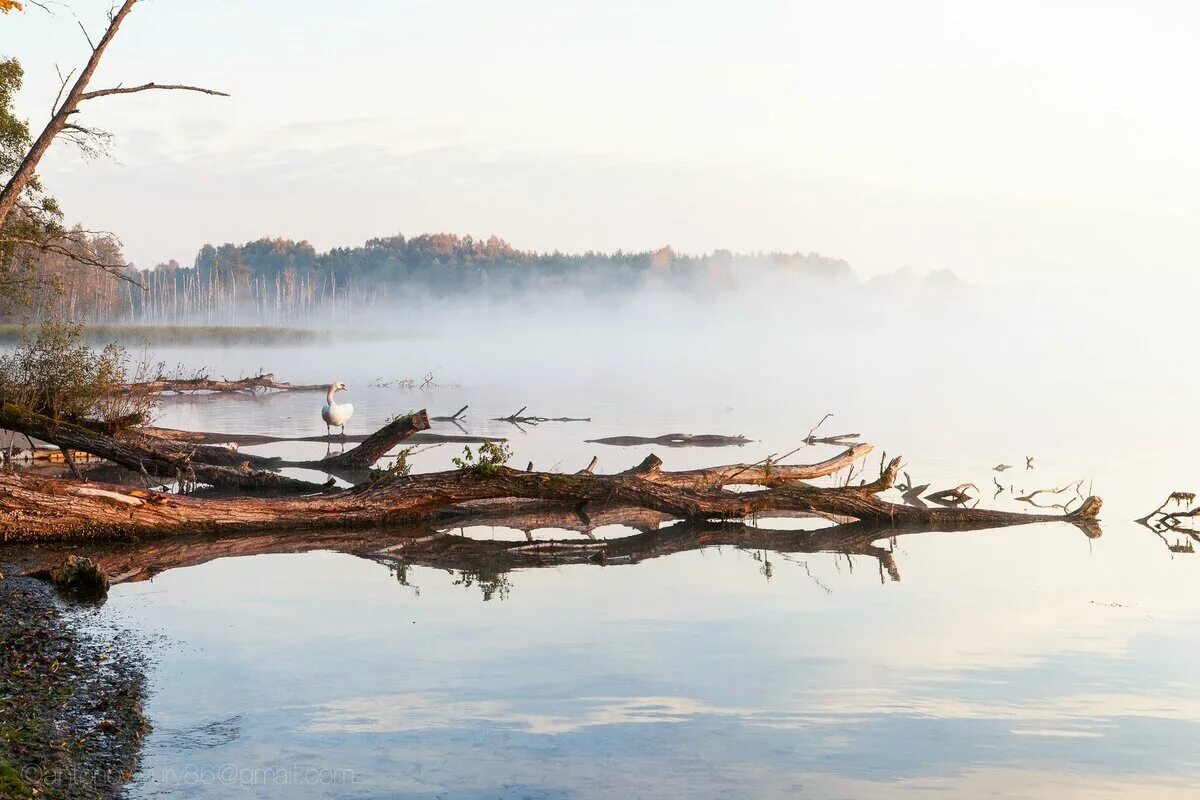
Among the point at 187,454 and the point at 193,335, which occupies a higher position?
the point at 193,335

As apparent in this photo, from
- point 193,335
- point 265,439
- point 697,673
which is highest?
point 193,335

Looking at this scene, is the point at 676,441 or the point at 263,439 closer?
the point at 263,439

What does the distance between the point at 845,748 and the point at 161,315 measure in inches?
7134

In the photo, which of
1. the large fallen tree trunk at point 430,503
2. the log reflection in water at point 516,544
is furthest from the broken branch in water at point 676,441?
the log reflection in water at point 516,544

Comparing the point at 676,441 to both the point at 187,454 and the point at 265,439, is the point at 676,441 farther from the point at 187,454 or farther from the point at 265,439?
the point at 187,454

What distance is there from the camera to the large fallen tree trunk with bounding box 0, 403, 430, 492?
19.6 m

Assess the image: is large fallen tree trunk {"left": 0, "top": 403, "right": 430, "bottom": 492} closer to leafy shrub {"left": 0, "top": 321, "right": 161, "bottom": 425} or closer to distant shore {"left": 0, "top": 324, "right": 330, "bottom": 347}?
leafy shrub {"left": 0, "top": 321, "right": 161, "bottom": 425}

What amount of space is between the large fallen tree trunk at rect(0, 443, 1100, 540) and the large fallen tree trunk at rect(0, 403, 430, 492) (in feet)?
9.35

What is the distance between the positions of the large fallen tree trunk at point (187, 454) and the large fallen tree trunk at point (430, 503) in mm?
2851

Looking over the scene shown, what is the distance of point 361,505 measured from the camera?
18.5 m

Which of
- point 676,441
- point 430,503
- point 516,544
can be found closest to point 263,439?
point 676,441

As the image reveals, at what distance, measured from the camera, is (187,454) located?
827 inches

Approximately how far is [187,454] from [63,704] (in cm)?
1198

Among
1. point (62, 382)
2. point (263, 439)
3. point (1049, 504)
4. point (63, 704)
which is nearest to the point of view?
point (63, 704)
